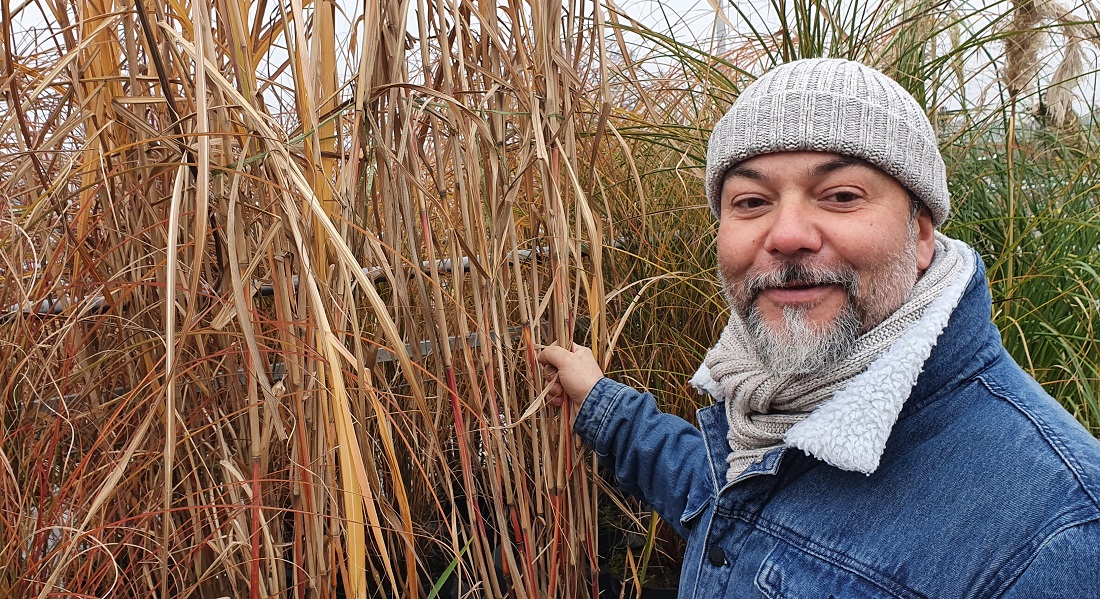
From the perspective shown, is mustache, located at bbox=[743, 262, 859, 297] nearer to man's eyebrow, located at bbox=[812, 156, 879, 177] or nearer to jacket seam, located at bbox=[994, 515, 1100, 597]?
man's eyebrow, located at bbox=[812, 156, 879, 177]

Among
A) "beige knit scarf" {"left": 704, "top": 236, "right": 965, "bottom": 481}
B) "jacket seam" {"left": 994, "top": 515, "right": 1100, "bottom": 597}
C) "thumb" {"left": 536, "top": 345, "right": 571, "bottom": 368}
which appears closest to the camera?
"jacket seam" {"left": 994, "top": 515, "right": 1100, "bottom": 597}

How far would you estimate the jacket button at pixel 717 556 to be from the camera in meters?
1.02

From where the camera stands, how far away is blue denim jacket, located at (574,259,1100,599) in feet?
2.54

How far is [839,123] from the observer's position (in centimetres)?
93

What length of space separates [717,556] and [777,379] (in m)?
0.23

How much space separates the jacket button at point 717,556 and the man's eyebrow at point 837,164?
0.47m

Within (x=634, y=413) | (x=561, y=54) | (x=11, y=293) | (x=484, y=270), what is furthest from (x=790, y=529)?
(x=11, y=293)

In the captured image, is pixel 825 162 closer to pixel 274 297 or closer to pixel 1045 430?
pixel 1045 430

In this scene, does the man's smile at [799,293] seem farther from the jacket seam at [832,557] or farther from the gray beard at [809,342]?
the jacket seam at [832,557]

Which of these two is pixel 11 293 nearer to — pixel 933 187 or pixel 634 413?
pixel 634 413

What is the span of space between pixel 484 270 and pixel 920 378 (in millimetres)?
508

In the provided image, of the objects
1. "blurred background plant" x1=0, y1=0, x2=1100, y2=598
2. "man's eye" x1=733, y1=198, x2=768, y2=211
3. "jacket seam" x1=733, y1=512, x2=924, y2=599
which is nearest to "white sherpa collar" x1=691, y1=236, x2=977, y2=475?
"jacket seam" x1=733, y1=512, x2=924, y2=599

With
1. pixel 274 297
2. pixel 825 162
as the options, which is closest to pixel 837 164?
pixel 825 162

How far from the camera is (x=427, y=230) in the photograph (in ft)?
3.34
